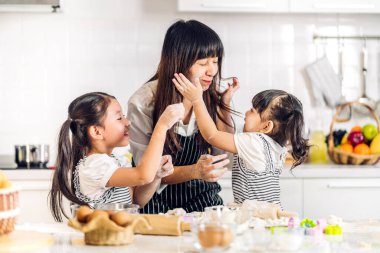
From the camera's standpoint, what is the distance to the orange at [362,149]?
388 centimetres

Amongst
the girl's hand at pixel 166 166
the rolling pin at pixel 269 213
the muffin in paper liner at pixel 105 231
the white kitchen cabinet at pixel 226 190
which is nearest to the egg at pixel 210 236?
the muffin in paper liner at pixel 105 231

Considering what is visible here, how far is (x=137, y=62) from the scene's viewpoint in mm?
4246

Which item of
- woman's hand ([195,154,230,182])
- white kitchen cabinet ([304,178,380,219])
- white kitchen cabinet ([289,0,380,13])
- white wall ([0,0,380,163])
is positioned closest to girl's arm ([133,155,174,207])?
woman's hand ([195,154,230,182])

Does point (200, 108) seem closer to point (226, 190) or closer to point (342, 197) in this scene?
point (226, 190)

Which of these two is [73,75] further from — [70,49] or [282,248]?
[282,248]

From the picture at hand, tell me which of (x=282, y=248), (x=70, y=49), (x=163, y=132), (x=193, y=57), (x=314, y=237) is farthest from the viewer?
(x=70, y=49)

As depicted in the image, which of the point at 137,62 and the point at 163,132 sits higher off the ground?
the point at 137,62

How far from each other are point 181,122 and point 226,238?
4.28 ft

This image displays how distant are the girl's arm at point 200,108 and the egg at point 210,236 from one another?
111 centimetres

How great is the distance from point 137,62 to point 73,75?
15.0 inches

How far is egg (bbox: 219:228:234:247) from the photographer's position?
1.59m

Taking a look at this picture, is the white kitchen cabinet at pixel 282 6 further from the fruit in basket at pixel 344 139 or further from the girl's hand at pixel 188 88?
the girl's hand at pixel 188 88

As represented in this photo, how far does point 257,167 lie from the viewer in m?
2.74

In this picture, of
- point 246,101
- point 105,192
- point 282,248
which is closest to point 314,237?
point 282,248
